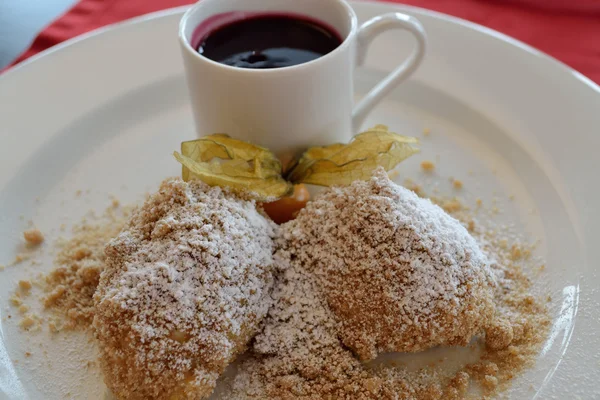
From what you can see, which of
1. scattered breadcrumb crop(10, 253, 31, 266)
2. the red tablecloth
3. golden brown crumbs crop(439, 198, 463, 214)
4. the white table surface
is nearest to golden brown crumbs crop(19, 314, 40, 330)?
scattered breadcrumb crop(10, 253, 31, 266)

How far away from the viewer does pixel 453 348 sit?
3.20 feet

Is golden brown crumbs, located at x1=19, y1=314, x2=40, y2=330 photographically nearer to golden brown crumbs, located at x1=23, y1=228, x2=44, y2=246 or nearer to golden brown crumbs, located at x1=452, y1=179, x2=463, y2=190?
golden brown crumbs, located at x1=23, y1=228, x2=44, y2=246

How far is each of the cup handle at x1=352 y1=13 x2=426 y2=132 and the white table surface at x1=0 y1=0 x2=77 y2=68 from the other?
3.96ft

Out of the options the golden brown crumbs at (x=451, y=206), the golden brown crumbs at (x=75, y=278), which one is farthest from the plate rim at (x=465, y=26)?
the golden brown crumbs at (x=75, y=278)

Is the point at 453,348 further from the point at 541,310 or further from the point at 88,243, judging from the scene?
the point at 88,243

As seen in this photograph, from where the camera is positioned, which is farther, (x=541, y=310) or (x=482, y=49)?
(x=482, y=49)

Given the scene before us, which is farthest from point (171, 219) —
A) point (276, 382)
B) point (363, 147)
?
point (363, 147)

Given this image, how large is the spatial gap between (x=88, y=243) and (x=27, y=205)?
0.20 meters

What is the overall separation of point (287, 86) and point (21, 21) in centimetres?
141

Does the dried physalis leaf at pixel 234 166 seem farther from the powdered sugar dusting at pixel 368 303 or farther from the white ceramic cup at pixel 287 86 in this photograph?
the powdered sugar dusting at pixel 368 303

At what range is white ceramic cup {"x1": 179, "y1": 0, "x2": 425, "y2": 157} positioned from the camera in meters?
1.06

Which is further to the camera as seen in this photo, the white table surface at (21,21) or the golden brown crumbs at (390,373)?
the white table surface at (21,21)

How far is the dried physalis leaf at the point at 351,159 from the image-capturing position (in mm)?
1134

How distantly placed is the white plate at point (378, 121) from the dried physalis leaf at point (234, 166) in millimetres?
288
